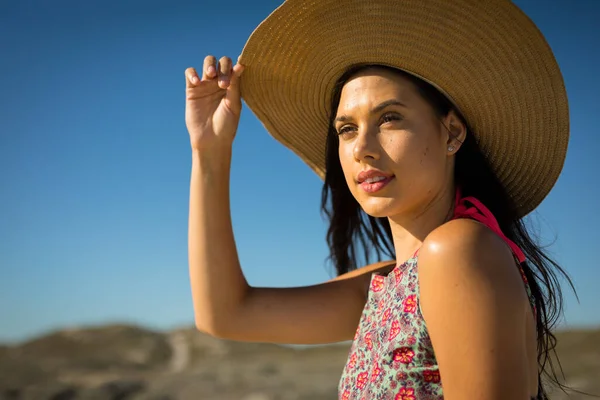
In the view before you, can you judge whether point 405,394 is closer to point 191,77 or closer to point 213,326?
point 213,326

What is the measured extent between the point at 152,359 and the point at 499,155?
54.7 feet

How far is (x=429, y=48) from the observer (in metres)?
2.12

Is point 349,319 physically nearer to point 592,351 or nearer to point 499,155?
point 499,155

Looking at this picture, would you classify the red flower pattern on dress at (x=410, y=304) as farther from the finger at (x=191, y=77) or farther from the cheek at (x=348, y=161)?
the finger at (x=191, y=77)

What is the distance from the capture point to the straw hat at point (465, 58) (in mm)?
2078

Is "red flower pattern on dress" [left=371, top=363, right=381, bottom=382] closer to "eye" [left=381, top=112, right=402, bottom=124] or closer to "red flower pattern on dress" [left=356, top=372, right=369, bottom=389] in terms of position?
"red flower pattern on dress" [left=356, top=372, right=369, bottom=389]

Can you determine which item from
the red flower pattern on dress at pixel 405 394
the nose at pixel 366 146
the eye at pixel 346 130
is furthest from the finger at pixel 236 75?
the red flower pattern on dress at pixel 405 394

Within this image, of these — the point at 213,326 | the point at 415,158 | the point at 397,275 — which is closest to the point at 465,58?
the point at 415,158

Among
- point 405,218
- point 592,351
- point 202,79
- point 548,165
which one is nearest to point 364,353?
point 405,218

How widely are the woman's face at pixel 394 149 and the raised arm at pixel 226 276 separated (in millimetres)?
573

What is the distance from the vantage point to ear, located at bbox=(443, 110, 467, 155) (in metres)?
2.18

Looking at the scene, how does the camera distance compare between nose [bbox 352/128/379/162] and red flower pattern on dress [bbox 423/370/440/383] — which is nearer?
red flower pattern on dress [bbox 423/370/440/383]

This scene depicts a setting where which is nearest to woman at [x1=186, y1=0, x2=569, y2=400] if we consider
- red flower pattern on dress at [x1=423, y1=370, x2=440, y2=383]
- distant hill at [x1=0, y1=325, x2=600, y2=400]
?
red flower pattern on dress at [x1=423, y1=370, x2=440, y2=383]

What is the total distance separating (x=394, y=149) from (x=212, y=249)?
2.85 feet
